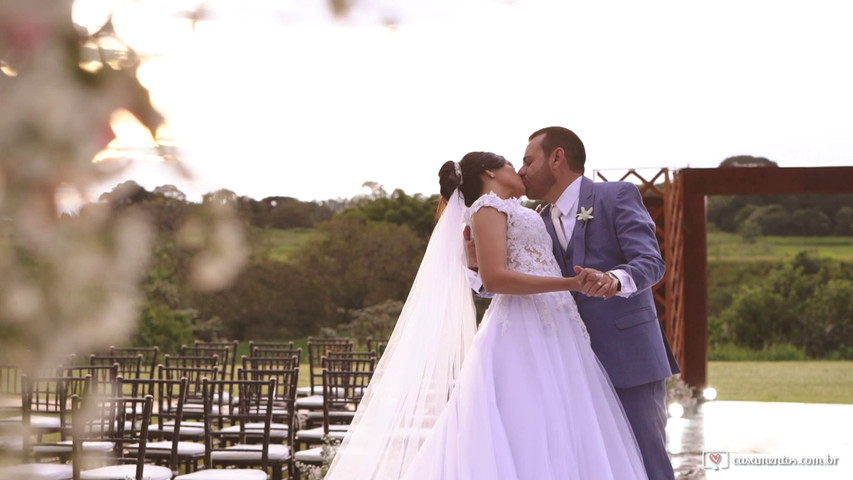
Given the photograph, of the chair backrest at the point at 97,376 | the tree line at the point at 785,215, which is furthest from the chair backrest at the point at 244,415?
the tree line at the point at 785,215

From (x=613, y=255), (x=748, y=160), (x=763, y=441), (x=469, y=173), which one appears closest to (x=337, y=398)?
(x=469, y=173)

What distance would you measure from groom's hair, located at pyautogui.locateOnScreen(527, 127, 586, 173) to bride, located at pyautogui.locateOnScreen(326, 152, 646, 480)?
0.57 ft

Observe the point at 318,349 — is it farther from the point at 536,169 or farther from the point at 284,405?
the point at 536,169

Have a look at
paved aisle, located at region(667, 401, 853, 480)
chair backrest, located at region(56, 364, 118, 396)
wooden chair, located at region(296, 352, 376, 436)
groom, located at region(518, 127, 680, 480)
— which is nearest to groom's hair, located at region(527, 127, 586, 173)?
groom, located at region(518, 127, 680, 480)

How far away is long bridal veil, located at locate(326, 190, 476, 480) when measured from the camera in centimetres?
372

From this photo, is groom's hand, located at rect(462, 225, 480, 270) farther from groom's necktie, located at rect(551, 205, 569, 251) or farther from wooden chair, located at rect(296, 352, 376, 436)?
wooden chair, located at rect(296, 352, 376, 436)

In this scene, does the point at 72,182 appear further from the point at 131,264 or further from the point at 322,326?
the point at 322,326

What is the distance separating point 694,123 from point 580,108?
2822mm

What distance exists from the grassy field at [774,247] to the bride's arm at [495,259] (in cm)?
2232

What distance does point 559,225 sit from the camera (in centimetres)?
354

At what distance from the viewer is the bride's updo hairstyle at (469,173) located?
3559 millimetres

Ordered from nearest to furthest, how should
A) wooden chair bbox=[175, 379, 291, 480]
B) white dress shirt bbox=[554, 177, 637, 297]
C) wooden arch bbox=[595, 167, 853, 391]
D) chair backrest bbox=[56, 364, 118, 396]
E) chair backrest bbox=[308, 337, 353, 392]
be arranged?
chair backrest bbox=[56, 364, 118, 396] < white dress shirt bbox=[554, 177, 637, 297] < wooden chair bbox=[175, 379, 291, 480] < chair backrest bbox=[308, 337, 353, 392] < wooden arch bbox=[595, 167, 853, 391]

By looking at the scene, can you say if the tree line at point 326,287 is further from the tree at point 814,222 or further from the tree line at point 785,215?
the tree at point 814,222

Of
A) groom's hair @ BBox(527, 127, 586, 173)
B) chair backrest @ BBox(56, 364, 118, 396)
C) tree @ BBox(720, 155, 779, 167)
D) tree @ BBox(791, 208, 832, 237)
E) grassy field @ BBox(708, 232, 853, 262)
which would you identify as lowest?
chair backrest @ BBox(56, 364, 118, 396)
